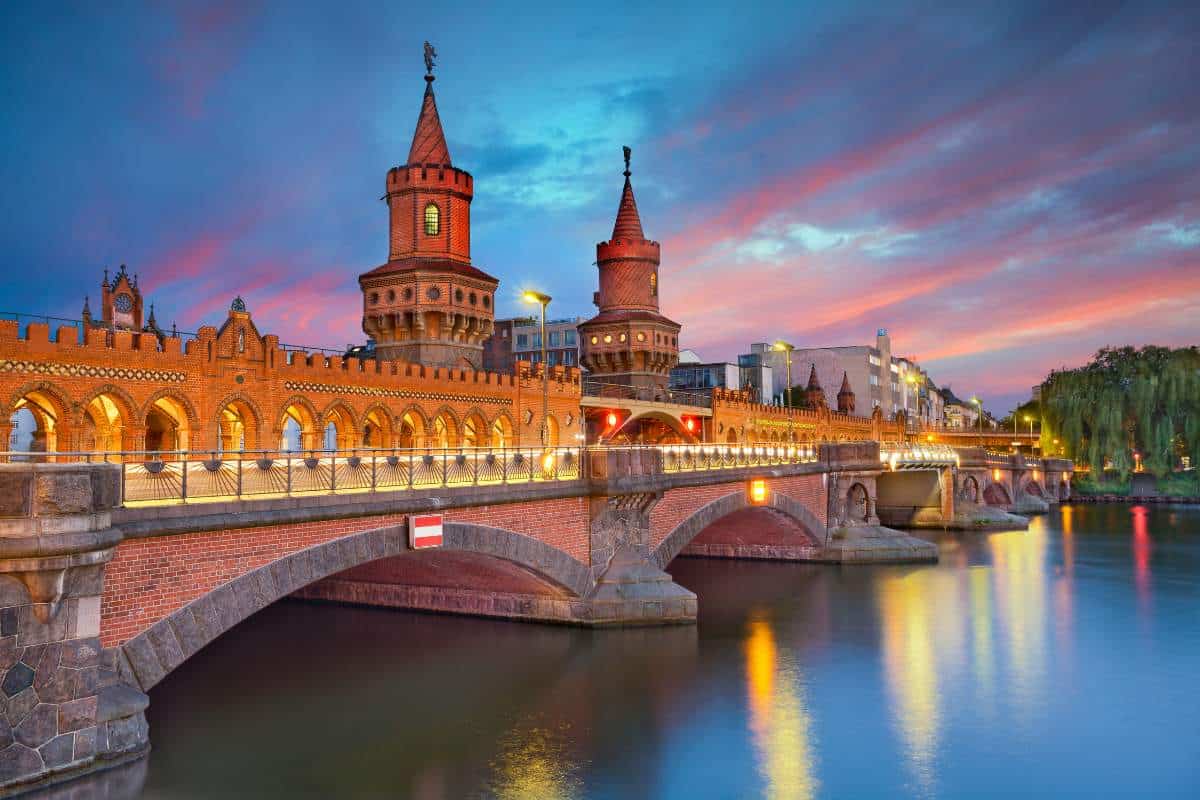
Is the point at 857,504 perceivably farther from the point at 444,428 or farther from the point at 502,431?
the point at 444,428

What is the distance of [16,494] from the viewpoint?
48.4ft

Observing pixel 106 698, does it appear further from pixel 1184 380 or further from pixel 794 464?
pixel 1184 380

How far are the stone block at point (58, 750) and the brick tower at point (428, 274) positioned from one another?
38732 mm

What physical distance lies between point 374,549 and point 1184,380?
84937mm

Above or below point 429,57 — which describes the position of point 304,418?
below

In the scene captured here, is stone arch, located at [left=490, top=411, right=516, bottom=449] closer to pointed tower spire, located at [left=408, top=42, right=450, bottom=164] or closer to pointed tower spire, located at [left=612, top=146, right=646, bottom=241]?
pointed tower spire, located at [left=408, top=42, right=450, bottom=164]

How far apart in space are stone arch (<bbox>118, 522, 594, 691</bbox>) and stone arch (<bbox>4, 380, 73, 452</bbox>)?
49.3 feet

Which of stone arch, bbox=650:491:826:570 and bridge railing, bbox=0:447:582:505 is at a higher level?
bridge railing, bbox=0:447:582:505

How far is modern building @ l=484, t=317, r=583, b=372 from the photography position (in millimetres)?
121562

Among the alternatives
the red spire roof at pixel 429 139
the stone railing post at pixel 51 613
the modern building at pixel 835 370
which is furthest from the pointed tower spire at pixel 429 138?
the modern building at pixel 835 370

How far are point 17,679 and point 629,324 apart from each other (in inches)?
2313

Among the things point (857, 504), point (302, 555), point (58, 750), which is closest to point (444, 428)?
point (857, 504)

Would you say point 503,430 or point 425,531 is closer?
point 425,531

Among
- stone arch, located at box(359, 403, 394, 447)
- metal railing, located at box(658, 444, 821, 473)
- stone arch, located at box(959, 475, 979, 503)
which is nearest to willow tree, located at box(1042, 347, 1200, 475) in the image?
stone arch, located at box(959, 475, 979, 503)
